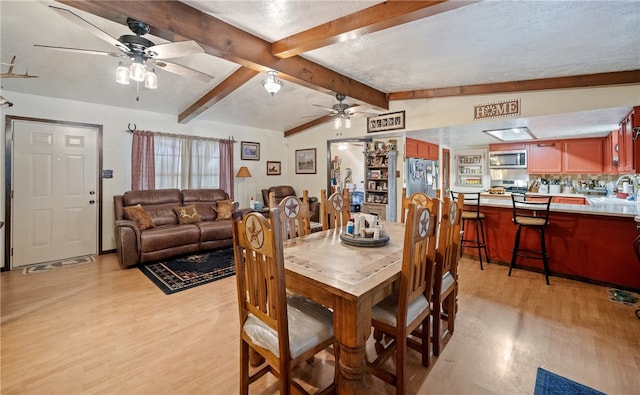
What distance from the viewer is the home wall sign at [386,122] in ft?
15.7

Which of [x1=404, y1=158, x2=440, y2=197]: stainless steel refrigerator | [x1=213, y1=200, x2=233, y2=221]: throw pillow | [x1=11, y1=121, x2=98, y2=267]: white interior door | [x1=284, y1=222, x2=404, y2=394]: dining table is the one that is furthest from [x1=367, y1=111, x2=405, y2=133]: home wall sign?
[x1=11, y1=121, x2=98, y2=267]: white interior door

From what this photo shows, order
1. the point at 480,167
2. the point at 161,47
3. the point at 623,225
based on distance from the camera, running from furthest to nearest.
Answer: the point at 480,167
the point at 623,225
the point at 161,47

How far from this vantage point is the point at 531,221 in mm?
3305

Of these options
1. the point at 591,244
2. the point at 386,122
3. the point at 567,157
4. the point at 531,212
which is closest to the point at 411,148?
the point at 386,122

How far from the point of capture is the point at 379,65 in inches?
133

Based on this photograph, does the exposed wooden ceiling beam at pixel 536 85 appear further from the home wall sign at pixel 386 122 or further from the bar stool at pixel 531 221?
the bar stool at pixel 531 221

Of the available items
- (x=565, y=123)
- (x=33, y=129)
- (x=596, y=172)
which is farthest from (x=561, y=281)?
(x=33, y=129)

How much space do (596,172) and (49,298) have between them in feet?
27.5

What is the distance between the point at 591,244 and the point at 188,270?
495 centimetres

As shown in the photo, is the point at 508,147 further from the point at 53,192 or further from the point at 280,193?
the point at 53,192

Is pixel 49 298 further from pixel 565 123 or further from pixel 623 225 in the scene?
A: pixel 565 123

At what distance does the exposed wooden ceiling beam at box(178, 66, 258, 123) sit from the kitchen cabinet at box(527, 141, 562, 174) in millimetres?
5914

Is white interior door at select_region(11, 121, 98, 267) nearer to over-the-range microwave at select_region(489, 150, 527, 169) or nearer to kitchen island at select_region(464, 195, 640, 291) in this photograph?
kitchen island at select_region(464, 195, 640, 291)

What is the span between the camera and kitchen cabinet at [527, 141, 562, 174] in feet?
18.2
